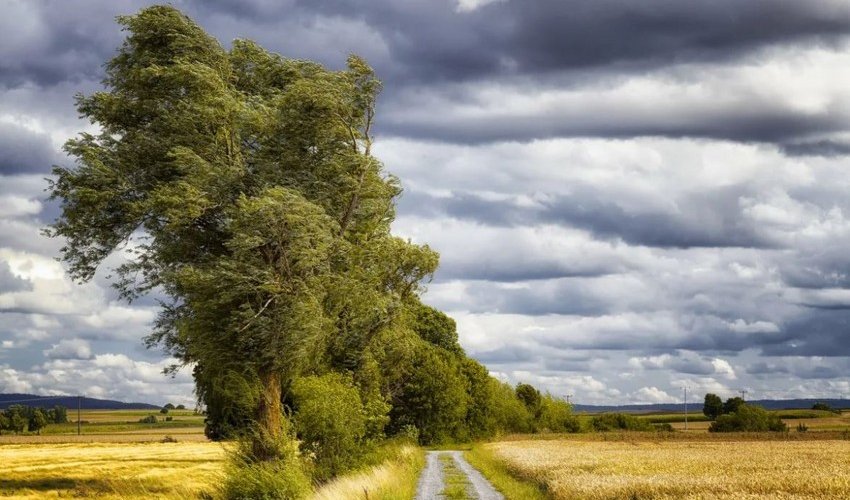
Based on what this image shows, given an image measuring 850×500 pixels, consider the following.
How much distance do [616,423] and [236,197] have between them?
156 meters

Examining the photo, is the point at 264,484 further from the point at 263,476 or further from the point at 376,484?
the point at 376,484

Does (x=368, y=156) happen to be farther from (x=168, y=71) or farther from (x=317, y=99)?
(x=168, y=71)

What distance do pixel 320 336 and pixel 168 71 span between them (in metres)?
13.9

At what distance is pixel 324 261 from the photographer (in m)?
37.9

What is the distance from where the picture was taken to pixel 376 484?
105 feet

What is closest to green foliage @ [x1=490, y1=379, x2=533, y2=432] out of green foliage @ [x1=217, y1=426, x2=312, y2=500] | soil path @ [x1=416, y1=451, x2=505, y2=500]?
soil path @ [x1=416, y1=451, x2=505, y2=500]

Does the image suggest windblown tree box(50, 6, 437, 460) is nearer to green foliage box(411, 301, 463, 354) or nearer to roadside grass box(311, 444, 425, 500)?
roadside grass box(311, 444, 425, 500)

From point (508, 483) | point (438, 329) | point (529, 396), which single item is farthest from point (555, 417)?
point (508, 483)

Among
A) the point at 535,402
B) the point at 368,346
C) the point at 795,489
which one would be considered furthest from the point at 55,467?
the point at 535,402

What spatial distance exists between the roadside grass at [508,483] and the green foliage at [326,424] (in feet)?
22.8

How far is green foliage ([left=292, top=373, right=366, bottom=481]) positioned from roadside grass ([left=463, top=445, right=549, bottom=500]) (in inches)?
274

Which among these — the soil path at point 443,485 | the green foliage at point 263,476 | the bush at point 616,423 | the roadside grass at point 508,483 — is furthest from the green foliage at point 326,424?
the bush at point 616,423

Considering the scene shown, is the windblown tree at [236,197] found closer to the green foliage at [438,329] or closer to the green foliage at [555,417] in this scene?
the green foliage at [438,329]

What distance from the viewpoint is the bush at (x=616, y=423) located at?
576 ft
